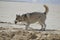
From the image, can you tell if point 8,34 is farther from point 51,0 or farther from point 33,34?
point 51,0

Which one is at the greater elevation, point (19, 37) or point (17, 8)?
point (19, 37)

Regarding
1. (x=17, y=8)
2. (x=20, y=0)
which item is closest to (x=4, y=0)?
(x=20, y=0)

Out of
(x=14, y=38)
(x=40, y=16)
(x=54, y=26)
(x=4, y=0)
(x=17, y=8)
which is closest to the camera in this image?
(x=14, y=38)

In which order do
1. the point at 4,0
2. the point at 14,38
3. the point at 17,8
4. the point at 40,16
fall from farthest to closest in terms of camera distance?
the point at 4,0 < the point at 17,8 < the point at 40,16 < the point at 14,38

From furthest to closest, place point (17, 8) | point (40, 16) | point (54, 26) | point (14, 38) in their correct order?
point (17, 8) → point (54, 26) → point (40, 16) → point (14, 38)

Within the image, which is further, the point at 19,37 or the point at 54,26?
the point at 54,26

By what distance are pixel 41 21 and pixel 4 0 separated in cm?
622

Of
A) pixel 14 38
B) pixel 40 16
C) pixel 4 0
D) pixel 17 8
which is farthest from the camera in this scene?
pixel 4 0

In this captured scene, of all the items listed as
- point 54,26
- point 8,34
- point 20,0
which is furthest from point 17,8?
point 8,34

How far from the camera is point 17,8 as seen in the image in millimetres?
8719

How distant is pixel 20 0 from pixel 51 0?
1.66m

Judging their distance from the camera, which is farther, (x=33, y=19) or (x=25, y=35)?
(x=33, y=19)

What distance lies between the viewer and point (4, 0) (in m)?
11.0

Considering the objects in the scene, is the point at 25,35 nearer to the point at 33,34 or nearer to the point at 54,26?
the point at 33,34
